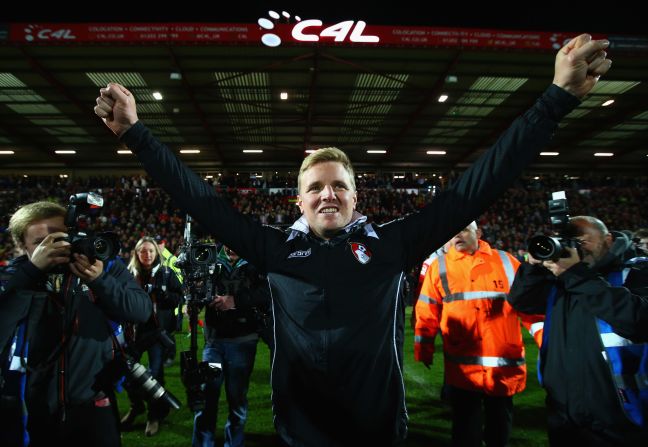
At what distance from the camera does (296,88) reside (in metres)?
16.0

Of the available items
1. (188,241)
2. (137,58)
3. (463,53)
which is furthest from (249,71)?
(188,241)

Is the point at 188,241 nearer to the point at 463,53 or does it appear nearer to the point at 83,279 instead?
the point at 83,279

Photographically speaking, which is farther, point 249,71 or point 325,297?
point 249,71

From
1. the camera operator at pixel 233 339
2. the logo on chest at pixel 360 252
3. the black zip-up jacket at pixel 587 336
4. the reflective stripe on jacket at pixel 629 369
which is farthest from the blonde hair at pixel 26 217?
the reflective stripe on jacket at pixel 629 369

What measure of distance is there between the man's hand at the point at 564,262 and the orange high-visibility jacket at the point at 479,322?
2.92 feet

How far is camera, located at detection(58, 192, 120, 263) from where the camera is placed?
192 centimetres

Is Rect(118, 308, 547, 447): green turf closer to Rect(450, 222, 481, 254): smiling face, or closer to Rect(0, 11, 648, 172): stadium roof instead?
Rect(450, 222, 481, 254): smiling face

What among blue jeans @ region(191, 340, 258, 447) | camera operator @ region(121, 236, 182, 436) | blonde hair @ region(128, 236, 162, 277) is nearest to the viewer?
blue jeans @ region(191, 340, 258, 447)

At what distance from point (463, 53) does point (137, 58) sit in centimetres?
1117

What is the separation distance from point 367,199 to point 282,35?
10870mm

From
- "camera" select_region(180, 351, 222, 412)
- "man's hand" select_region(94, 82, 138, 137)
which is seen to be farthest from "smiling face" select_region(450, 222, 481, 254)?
"man's hand" select_region(94, 82, 138, 137)

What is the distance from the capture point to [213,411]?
3389mm

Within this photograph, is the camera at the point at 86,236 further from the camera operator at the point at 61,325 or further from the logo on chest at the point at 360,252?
A: the logo on chest at the point at 360,252

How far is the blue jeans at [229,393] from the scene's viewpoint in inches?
132
